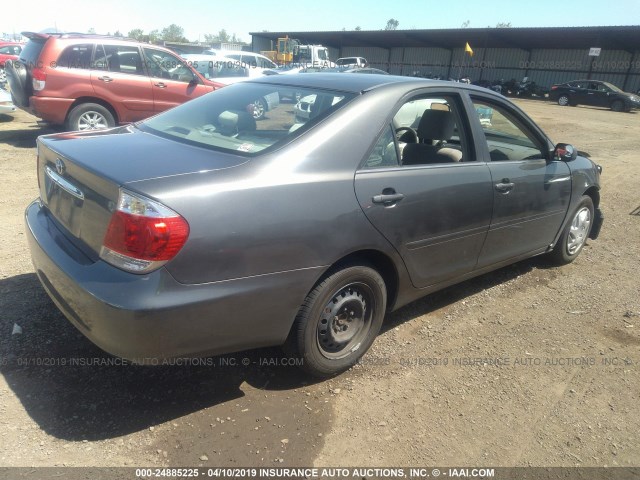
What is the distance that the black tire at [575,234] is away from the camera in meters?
4.66

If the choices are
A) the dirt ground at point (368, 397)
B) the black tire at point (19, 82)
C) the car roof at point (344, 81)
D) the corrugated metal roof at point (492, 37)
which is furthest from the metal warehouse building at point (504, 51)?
the dirt ground at point (368, 397)

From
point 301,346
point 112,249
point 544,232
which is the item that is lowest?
point 301,346

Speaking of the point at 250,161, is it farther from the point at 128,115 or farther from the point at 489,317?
the point at 128,115

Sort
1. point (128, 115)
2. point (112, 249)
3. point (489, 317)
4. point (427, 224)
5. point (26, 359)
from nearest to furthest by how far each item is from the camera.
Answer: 1. point (112, 249)
2. point (26, 359)
3. point (427, 224)
4. point (489, 317)
5. point (128, 115)

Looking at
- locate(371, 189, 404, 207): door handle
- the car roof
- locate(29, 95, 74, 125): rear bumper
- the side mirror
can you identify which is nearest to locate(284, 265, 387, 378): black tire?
locate(371, 189, 404, 207): door handle

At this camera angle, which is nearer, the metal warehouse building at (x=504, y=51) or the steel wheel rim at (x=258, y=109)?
the steel wheel rim at (x=258, y=109)

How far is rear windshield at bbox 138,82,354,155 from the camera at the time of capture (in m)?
2.75

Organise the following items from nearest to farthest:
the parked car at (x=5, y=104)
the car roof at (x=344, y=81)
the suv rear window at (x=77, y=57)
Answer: the car roof at (x=344, y=81) < the suv rear window at (x=77, y=57) < the parked car at (x=5, y=104)

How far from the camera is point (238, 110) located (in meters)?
3.14

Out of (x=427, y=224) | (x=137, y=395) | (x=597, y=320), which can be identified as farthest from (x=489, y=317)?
(x=137, y=395)

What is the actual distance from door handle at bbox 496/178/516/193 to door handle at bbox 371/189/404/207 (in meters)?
1.04

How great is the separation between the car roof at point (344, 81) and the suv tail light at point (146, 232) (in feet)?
4.73

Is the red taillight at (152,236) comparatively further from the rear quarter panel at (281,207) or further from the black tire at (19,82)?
the black tire at (19,82)

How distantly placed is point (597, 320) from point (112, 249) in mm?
3562
